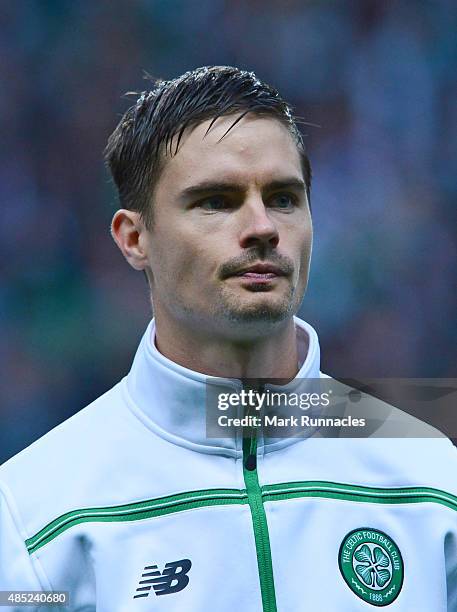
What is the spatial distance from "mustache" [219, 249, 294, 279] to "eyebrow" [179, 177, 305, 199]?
0.14 m

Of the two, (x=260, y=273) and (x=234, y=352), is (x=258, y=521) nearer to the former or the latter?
(x=234, y=352)

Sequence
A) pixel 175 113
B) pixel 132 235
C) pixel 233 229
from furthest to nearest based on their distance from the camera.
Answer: pixel 132 235 < pixel 175 113 < pixel 233 229

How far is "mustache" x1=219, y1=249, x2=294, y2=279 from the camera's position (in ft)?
7.54

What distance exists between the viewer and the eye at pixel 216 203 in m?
2.37

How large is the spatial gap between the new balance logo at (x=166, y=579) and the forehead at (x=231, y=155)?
2.52ft

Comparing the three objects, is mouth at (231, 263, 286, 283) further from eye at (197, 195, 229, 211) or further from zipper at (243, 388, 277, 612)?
zipper at (243, 388, 277, 612)

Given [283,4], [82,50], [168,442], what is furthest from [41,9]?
[168,442]

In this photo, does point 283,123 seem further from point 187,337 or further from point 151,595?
point 151,595

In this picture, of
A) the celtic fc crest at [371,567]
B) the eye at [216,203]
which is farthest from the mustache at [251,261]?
the celtic fc crest at [371,567]

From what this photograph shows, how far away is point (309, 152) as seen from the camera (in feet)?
17.3

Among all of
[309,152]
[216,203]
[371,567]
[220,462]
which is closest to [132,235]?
[216,203]

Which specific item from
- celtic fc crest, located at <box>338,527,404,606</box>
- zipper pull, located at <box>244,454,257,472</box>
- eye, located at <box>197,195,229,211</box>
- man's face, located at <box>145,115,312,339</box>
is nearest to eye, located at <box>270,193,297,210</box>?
man's face, located at <box>145,115,312,339</box>

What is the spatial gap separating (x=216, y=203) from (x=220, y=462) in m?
0.53

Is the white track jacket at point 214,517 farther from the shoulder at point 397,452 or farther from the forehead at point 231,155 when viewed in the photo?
the forehead at point 231,155
